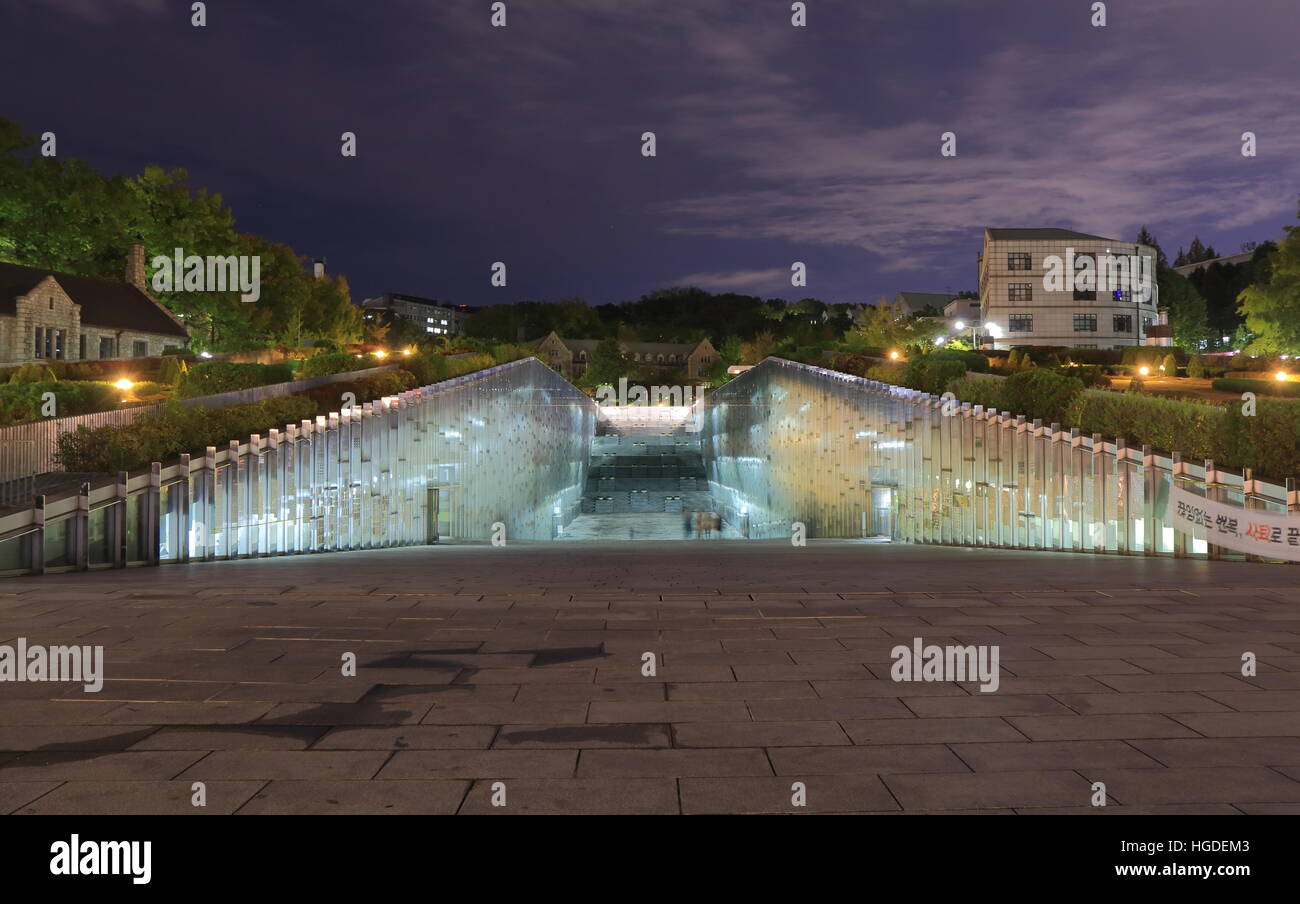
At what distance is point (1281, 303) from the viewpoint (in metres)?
51.8

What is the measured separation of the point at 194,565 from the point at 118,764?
9634 mm

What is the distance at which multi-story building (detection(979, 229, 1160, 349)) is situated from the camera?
73938 millimetres

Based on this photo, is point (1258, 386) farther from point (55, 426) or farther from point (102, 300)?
point (102, 300)

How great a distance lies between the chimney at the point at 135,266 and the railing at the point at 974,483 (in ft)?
159

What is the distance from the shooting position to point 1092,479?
15297 millimetres

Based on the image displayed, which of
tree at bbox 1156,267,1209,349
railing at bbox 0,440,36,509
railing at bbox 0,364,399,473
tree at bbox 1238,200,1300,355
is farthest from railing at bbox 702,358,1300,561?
tree at bbox 1156,267,1209,349

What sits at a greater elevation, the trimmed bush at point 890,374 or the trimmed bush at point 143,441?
the trimmed bush at point 890,374

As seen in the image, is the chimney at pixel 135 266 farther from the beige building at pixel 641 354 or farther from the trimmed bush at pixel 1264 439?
the trimmed bush at pixel 1264 439

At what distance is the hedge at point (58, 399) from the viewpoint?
81.8 feet

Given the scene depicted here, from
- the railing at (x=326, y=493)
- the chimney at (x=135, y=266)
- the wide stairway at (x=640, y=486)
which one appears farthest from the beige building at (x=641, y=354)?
the railing at (x=326, y=493)

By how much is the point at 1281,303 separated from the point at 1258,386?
75.8 ft

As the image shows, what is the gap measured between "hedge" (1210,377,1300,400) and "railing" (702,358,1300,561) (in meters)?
17.5

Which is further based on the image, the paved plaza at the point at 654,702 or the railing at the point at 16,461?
the railing at the point at 16,461
